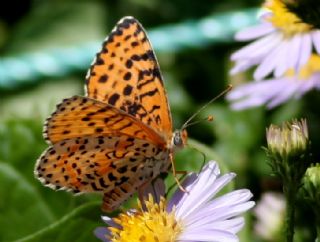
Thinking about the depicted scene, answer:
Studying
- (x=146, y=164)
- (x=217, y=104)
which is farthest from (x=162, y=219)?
A: (x=217, y=104)

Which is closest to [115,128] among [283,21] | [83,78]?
[283,21]

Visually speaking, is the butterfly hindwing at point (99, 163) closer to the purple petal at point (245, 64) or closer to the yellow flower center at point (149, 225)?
the yellow flower center at point (149, 225)

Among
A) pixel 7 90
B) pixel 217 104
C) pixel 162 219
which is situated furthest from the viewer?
pixel 7 90

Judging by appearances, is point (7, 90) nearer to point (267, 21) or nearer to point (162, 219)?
point (267, 21)

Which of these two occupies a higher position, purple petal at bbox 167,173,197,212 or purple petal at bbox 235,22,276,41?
purple petal at bbox 235,22,276,41

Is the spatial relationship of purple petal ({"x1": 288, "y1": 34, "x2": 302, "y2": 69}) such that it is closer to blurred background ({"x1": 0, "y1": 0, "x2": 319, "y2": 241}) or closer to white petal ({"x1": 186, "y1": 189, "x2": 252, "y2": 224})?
blurred background ({"x1": 0, "y1": 0, "x2": 319, "y2": 241})

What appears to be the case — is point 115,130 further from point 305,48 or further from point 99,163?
point 305,48

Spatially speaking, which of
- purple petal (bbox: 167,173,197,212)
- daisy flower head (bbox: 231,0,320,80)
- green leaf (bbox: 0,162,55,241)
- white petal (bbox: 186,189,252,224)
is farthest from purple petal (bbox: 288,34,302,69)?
green leaf (bbox: 0,162,55,241)

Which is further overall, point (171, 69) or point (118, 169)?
point (171, 69)
